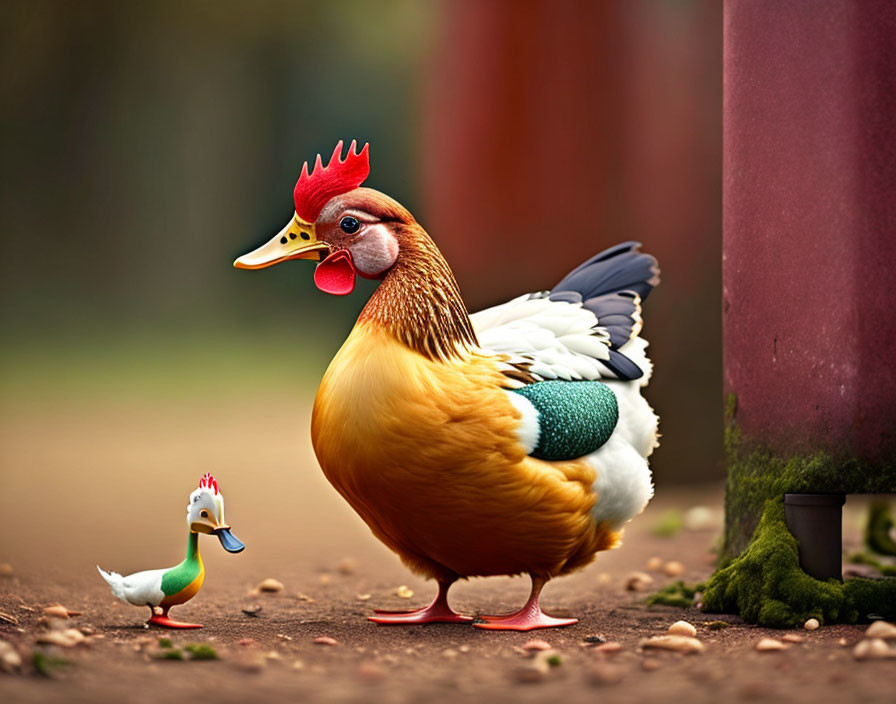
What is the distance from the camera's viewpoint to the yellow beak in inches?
132

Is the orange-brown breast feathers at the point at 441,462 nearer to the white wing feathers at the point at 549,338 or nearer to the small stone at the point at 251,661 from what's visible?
the white wing feathers at the point at 549,338

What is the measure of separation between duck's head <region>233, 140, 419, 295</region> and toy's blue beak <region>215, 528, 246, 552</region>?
77cm

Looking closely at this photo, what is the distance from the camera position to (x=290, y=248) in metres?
3.37

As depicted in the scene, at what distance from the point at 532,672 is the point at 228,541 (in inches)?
42.1

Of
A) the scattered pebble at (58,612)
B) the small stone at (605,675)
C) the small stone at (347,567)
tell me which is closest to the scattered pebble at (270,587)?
the small stone at (347,567)

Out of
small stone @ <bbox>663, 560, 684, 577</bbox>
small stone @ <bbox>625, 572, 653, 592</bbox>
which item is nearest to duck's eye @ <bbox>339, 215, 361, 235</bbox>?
small stone @ <bbox>625, 572, 653, 592</bbox>

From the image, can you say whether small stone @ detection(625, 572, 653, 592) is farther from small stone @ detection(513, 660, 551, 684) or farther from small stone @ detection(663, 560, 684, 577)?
small stone @ detection(513, 660, 551, 684)

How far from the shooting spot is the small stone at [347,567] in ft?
15.9

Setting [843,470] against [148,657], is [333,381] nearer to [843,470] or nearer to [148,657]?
[148,657]

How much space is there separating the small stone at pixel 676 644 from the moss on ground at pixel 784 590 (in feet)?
1.70

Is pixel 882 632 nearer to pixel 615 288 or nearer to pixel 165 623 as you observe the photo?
pixel 615 288

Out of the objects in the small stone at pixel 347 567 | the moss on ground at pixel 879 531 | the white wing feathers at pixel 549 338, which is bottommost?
the small stone at pixel 347 567

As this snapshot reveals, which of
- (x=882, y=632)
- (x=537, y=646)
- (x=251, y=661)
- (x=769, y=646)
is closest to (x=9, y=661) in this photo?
(x=251, y=661)

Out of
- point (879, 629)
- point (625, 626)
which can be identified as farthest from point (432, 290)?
point (879, 629)
